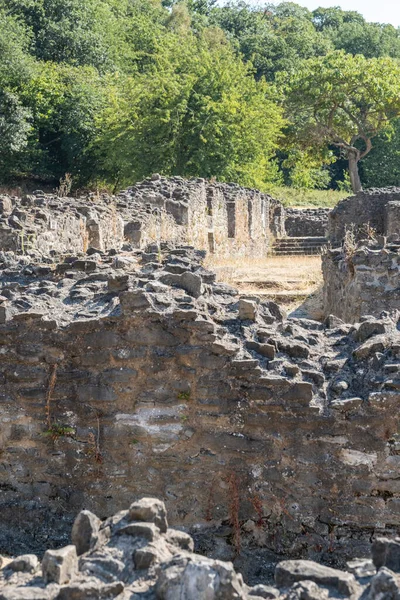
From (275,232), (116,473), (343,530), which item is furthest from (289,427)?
(275,232)

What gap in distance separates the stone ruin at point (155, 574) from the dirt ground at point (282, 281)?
8.35m

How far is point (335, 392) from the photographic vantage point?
457 centimetres

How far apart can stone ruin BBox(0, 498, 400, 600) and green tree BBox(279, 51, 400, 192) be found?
31165 mm

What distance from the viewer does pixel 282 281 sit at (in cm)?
1357

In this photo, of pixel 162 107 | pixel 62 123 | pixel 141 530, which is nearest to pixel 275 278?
pixel 141 530

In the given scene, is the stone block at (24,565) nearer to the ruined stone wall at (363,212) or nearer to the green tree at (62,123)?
the ruined stone wall at (363,212)

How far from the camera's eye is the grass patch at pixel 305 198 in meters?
33.4

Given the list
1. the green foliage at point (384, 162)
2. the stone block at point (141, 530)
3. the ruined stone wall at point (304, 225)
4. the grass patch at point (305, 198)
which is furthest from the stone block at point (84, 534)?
the green foliage at point (384, 162)

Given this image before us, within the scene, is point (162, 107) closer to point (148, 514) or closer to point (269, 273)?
point (269, 273)

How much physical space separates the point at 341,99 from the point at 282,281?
20.8 meters

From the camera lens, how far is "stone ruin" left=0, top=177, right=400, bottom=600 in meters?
4.47

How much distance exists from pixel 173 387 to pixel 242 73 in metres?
25.2

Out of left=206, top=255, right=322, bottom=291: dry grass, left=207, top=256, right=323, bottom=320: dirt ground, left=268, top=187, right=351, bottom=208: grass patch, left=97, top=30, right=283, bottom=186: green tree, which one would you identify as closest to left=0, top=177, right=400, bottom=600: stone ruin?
left=207, top=256, right=323, bottom=320: dirt ground

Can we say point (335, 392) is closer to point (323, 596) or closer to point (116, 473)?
point (116, 473)
